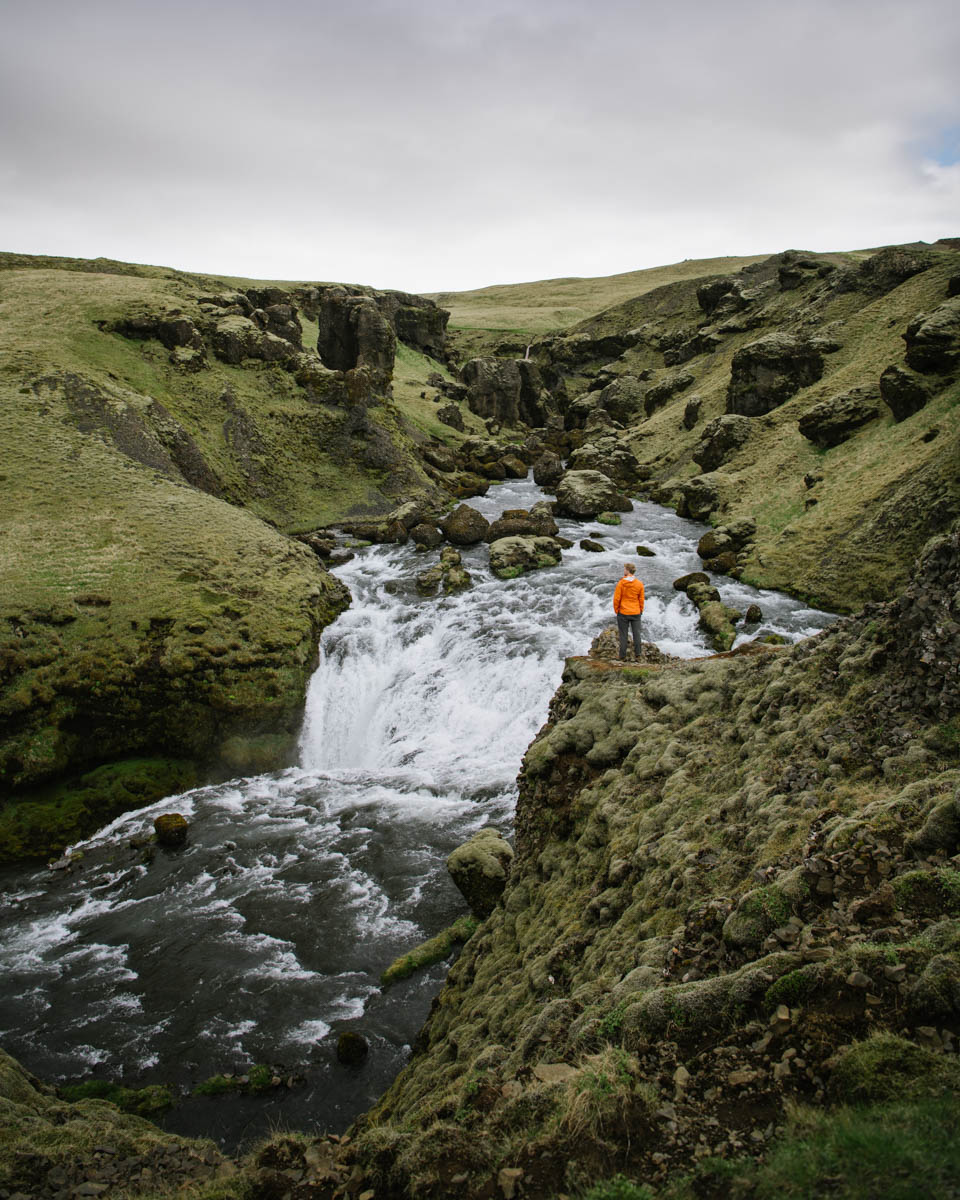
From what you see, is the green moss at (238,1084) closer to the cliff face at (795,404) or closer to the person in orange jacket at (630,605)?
the person in orange jacket at (630,605)

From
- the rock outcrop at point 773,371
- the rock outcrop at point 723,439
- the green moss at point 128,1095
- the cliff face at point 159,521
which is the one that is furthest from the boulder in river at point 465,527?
Result: the green moss at point 128,1095

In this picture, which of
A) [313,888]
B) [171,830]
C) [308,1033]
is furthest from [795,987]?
[171,830]

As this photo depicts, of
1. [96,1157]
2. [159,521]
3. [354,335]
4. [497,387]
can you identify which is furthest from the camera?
[497,387]

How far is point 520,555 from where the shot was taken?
35.6 m

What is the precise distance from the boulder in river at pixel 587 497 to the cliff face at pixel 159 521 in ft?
34.7

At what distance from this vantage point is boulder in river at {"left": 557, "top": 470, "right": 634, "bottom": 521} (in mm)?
45812

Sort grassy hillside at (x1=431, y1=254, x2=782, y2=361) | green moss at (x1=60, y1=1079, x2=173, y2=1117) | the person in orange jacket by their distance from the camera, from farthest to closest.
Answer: grassy hillside at (x1=431, y1=254, x2=782, y2=361) < the person in orange jacket < green moss at (x1=60, y1=1079, x2=173, y2=1117)

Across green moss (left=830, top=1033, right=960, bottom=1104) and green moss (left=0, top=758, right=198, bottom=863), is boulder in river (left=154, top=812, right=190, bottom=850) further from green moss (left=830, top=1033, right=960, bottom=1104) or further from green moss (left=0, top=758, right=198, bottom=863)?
green moss (left=830, top=1033, right=960, bottom=1104)

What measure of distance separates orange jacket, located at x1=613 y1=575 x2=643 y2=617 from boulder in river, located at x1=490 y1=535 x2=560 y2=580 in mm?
17366

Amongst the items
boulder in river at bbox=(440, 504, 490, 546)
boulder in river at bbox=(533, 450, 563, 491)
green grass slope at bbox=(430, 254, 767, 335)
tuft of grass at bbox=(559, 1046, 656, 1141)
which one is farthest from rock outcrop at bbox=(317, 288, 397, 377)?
green grass slope at bbox=(430, 254, 767, 335)

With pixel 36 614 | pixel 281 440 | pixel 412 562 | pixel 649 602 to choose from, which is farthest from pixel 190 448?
pixel 649 602

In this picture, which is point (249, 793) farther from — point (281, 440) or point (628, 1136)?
point (281, 440)

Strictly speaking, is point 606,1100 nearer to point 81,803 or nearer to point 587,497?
point 81,803

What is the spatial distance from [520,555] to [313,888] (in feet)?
73.6
